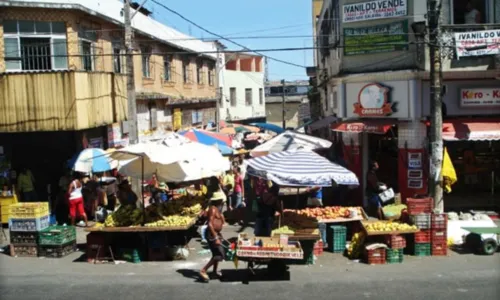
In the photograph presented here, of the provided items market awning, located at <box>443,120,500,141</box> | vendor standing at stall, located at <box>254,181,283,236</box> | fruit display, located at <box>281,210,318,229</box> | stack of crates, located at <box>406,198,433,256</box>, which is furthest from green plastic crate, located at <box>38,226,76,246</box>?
market awning, located at <box>443,120,500,141</box>

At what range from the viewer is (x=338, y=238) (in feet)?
44.8

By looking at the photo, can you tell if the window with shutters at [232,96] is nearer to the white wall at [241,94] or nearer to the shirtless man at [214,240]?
the white wall at [241,94]

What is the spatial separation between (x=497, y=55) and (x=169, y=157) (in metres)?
10.2

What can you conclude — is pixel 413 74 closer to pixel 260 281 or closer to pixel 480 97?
pixel 480 97

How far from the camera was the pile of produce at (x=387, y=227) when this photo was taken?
1295 cm

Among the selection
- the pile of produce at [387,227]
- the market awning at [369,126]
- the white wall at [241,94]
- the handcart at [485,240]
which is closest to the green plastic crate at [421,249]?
the pile of produce at [387,227]

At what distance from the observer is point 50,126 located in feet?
57.8

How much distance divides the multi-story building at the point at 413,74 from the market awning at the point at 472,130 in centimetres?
3

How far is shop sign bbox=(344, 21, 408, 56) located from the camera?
17856 millimetres

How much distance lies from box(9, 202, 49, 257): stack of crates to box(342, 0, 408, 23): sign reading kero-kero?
37.0 feet

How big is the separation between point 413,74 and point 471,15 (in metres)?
2.40

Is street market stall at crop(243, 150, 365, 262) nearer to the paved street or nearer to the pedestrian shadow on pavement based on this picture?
the paved street

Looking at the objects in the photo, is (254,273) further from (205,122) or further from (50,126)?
(205,122)

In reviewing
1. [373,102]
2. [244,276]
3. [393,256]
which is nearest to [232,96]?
[373,102]
